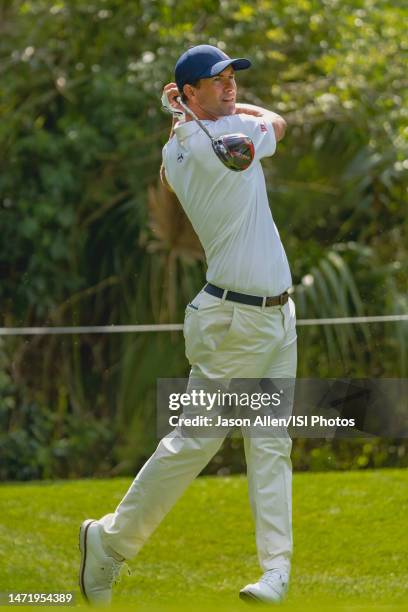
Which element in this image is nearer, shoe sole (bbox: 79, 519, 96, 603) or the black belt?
the black belt

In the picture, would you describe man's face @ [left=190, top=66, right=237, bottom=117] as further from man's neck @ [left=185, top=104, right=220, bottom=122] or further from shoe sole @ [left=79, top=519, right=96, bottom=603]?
shoe sole @ [left=79, top=519, right=96, bottom=603]

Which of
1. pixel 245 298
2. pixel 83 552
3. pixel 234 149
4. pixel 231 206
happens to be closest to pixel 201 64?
pixel 234 149

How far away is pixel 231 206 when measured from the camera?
189 inches

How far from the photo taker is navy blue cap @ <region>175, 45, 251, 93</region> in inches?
192

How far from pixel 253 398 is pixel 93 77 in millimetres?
5611

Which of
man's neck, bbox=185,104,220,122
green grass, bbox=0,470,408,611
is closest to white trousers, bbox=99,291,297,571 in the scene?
green grass, bbox=0,470,408,611

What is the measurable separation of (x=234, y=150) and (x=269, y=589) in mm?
1457

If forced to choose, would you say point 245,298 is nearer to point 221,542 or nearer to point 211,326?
point 211,326

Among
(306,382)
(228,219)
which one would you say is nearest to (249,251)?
(228,219)

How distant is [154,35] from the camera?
33.6 ft

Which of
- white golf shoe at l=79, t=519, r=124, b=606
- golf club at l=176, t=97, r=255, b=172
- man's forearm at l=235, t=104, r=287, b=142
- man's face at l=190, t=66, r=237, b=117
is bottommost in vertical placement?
white golf shoe at l=79, t=519, r=124, b=606

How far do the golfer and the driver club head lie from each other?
6 centimetres

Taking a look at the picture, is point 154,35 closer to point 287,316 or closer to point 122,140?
point 122,140

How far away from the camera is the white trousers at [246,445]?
15.8ft
